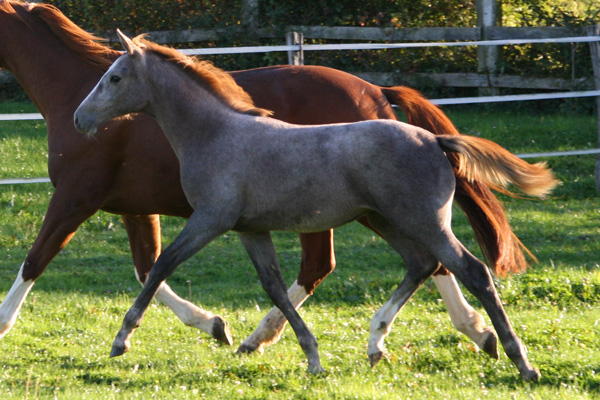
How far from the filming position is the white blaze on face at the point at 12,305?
17.8 ft

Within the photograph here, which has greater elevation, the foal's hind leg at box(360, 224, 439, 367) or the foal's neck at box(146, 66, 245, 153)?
the foal's neck at box(146, 66, 245, 153)

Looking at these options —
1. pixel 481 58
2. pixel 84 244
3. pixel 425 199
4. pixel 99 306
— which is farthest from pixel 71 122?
pixel 481 58

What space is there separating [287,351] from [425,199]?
5.20ft

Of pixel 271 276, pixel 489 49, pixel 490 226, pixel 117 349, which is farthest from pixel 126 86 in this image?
pixel 489 49

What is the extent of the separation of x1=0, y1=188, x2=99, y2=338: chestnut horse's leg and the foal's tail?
2.41m

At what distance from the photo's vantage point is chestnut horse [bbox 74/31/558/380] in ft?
14.5

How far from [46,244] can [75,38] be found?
4.81ft

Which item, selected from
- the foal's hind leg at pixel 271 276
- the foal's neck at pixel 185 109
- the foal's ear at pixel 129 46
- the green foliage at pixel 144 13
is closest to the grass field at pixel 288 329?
the foal's hind leg at pixel 271 276

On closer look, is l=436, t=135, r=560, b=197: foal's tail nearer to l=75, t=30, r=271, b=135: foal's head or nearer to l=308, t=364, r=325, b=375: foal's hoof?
l=75, t=30, r=271, b=135: foal's head

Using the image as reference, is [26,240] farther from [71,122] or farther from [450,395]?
[450,395]

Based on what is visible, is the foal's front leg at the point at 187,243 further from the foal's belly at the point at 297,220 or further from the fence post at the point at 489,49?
the fence post at the point at 489,49

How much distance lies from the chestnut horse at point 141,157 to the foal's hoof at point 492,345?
0.10 m

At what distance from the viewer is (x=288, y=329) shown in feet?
20.5

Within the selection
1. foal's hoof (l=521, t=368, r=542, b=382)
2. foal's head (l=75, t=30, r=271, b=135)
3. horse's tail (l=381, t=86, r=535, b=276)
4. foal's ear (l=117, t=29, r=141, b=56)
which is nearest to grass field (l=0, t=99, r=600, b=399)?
foal's hoof (l=521, t=368, r=542, b=382)
